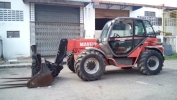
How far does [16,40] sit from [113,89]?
1012 cm

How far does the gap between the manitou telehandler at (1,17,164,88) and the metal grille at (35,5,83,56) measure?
266 inches

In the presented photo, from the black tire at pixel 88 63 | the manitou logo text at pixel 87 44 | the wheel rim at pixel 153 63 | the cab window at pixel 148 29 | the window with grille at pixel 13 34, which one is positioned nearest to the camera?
the black tire at pixel 88 63

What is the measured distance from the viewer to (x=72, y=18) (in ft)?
49.2

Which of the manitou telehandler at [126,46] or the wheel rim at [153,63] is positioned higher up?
the manitou telehandler at [126,46]

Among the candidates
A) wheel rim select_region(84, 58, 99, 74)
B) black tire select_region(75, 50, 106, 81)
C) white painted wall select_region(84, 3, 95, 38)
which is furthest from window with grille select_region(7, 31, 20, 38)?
wheel rim select_region(84, 58, 99, 74)

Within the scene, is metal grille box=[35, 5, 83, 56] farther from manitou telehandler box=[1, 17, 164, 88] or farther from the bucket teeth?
the bucket teeth

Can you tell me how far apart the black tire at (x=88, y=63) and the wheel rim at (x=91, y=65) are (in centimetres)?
5

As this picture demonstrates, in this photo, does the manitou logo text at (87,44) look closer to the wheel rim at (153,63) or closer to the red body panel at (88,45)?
the red body panel at (88,45)

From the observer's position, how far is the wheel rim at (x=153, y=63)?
7488 mm

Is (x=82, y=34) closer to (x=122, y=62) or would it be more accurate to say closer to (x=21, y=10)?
(x=21, y=10)

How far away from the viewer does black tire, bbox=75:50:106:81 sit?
20.8 ft

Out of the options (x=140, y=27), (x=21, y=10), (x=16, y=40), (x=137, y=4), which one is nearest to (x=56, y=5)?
(x=21, y=10)

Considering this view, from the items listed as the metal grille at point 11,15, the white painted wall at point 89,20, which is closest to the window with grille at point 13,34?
the metal grille at point 11,15

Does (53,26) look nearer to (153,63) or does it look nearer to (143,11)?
(143,11)
